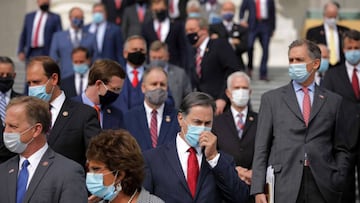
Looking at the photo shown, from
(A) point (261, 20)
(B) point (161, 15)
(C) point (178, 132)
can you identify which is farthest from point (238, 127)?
(A) point (261, 20)

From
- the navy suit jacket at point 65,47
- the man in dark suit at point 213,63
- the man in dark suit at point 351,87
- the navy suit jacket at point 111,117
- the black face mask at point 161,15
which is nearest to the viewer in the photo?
the navy suit jacket at point 111,117

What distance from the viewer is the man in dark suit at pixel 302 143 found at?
8602 mm

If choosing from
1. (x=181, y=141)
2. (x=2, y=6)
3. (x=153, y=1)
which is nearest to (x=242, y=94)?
(x=181, y=141)

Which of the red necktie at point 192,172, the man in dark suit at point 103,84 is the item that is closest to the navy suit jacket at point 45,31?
the man in dark suit at point 103,84

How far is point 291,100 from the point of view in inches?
344

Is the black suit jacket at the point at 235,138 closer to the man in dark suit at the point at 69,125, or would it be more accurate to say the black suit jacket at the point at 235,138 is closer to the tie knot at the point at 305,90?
the tie knot at the point at 305,90

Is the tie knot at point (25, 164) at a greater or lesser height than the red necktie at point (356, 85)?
greater

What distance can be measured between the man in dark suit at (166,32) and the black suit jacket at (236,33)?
48 cm

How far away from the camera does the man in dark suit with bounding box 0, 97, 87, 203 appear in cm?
701

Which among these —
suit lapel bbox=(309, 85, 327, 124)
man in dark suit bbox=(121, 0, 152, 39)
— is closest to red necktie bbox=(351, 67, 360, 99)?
suit lapel bbox=(309, 85, 327, 124)

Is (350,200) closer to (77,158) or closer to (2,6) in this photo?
(77,158)

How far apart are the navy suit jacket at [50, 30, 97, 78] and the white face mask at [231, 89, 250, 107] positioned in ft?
15.1

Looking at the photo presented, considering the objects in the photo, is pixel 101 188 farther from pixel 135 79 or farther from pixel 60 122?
pixel 135 79

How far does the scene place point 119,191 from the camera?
6613 mm
